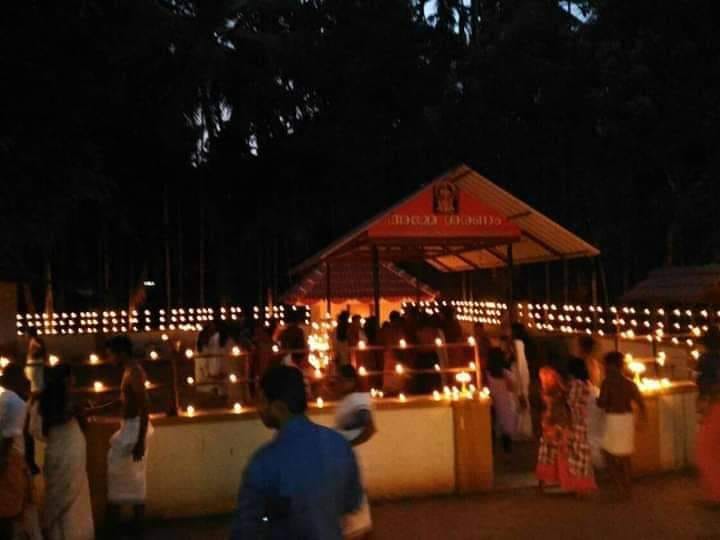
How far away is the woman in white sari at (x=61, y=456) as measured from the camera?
26.5 ft

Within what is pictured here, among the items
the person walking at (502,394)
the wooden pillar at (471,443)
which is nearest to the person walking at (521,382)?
the person walking at (502,394)

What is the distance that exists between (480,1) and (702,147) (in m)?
19.3

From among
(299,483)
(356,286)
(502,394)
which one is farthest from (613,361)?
(356,286)

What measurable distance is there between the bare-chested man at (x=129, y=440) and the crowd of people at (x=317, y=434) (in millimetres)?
12

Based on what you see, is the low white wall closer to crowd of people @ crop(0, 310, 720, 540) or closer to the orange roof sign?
crowd of people @ crop(0, 310, 720, 540)

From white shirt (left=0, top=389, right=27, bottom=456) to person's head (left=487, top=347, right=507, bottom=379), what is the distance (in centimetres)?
646

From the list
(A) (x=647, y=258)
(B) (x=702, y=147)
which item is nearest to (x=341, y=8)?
(A) (x=647, y=258)

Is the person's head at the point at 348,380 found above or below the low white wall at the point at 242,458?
above

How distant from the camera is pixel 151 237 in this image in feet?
117

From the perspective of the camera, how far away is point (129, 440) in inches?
370

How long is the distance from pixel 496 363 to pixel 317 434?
893 cm

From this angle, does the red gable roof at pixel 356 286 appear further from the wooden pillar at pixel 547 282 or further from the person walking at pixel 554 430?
the person walking at pixel 554 430

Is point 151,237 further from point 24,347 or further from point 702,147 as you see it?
point 702,147

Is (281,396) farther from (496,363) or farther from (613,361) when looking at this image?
(496,363)
